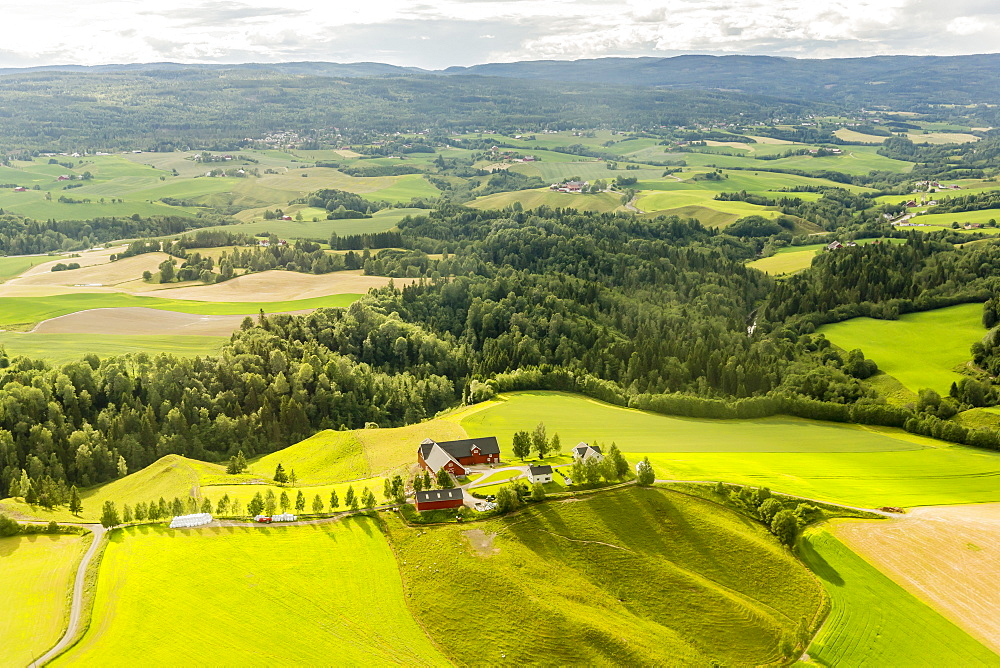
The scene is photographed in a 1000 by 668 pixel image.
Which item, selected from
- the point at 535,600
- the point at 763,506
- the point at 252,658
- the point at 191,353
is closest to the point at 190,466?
the point at 191,353

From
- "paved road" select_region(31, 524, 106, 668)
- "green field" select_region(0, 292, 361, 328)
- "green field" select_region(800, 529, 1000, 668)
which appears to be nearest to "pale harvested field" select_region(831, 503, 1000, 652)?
"green field" select_region(800, 529, 1000, 668)

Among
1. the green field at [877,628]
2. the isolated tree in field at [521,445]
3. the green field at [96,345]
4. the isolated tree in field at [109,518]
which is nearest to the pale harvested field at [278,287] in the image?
the green field at [96,345]

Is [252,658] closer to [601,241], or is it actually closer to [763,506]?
[763,506]

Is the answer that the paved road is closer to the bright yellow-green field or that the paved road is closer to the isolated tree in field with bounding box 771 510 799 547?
the bright yellow-green field

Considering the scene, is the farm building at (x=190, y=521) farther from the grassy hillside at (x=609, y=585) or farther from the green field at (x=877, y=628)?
the green field at (x=877, y=628)

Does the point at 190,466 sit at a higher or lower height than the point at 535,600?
lower
